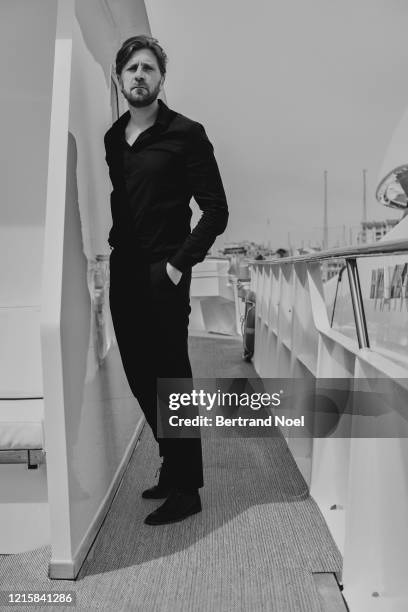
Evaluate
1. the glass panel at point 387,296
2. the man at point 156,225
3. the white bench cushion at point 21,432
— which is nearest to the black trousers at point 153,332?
the man at point 156,225

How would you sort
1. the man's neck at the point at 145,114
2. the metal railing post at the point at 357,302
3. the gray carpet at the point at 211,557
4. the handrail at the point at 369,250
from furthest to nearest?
the man's neck at the point at 145,114, the metal railing post at the point at 357,302, the gray carpet at the point at 211,557, the handrail at the point at 369,250

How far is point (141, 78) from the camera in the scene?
2.21m

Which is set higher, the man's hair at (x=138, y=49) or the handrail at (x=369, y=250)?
the man's hair at (x=138, y=49)

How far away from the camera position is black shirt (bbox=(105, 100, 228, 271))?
7.17ft

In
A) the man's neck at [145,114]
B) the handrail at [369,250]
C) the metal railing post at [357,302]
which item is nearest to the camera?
the handrail at [369,250]

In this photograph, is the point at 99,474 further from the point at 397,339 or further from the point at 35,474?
the point at 397,339

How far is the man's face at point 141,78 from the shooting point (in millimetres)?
2213

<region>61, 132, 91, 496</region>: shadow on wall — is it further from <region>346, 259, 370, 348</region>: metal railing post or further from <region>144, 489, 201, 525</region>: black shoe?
<region>346, 259, 370, 348</region>: metal railing post

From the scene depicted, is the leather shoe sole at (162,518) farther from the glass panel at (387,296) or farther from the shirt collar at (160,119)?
the glass panel at (387,296)

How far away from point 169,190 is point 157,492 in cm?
129

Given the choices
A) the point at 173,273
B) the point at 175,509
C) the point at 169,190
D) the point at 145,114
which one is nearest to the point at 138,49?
the point at 145,114

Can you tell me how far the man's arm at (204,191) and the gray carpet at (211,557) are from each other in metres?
1.01

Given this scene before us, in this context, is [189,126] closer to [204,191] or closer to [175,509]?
[204,191]

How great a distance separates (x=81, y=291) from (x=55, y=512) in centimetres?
77
